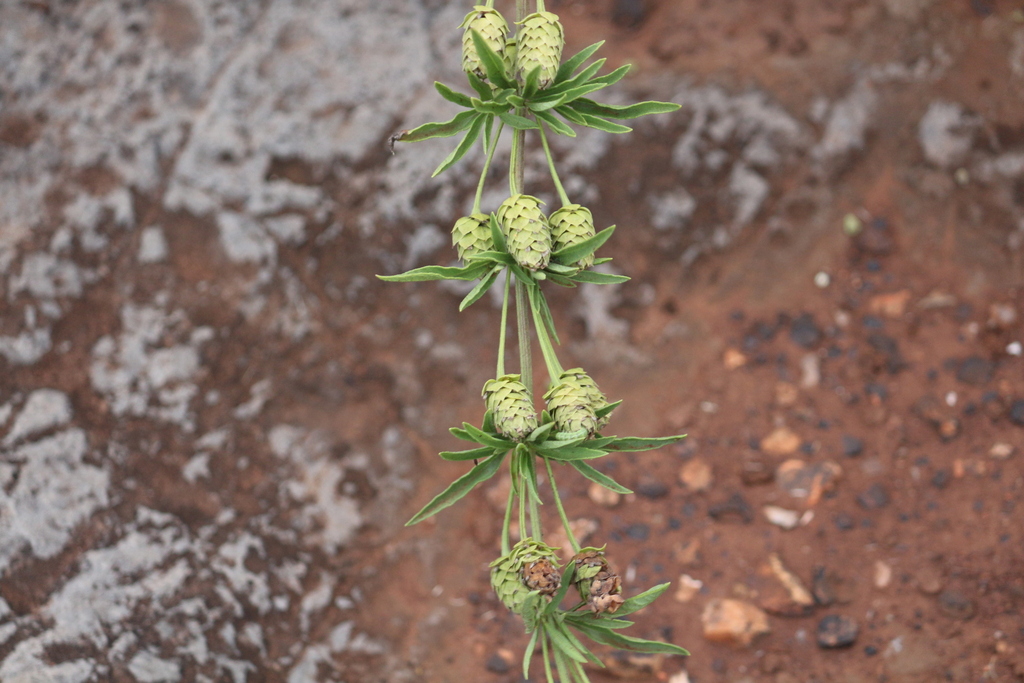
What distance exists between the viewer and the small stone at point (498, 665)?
1.86m

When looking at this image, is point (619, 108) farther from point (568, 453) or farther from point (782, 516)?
point (782, 516)

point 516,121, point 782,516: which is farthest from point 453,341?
point 516,121

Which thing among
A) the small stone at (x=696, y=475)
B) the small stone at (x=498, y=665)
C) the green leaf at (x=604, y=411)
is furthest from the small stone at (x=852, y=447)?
the green leaf at (x=604, y=411)

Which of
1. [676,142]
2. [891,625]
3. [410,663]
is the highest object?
[676,142]

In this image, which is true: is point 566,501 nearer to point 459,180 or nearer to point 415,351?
point 415,351

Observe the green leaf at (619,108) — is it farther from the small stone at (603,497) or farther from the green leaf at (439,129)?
the small stone at (603,497)

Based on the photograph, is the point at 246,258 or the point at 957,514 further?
the point at 246,258

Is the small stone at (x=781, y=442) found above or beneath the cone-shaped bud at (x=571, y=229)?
above

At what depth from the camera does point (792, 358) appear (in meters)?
2.30

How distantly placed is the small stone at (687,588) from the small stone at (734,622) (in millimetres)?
49

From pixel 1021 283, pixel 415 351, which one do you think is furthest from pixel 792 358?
pixel 415 351

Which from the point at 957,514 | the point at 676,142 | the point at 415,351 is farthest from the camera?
the point at 676,142

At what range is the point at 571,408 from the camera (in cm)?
113

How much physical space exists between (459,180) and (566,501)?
927 mm
